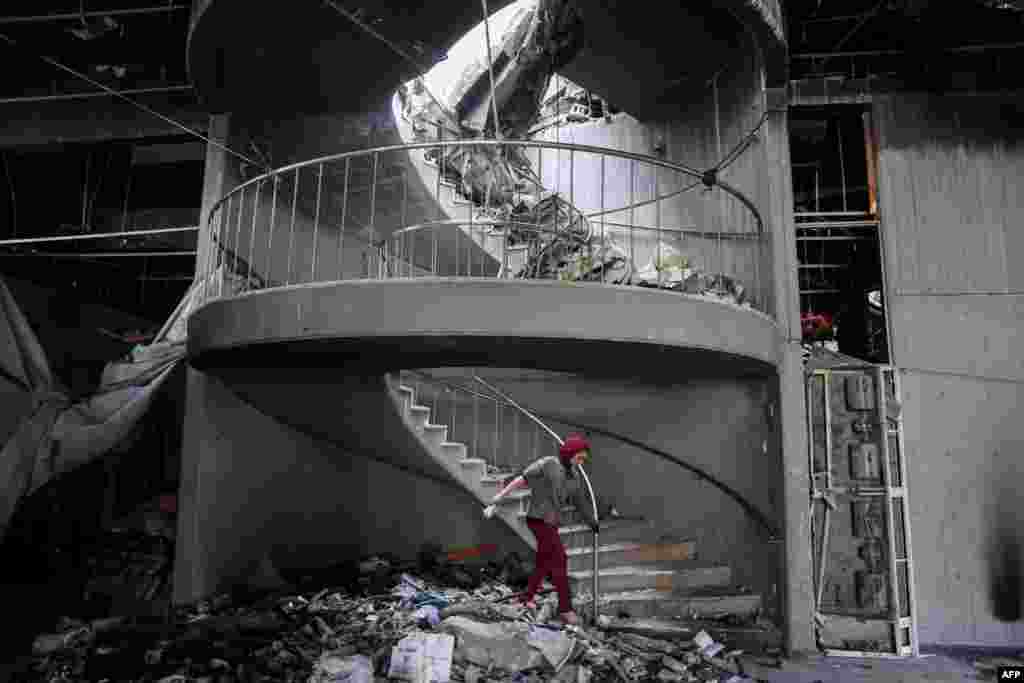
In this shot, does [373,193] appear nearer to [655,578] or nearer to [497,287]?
[497,287]

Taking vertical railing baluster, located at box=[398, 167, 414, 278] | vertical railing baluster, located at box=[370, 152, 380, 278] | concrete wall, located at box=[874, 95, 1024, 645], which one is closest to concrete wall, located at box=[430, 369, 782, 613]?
concrete wall, located at box=[874, 95, 1024, 645]

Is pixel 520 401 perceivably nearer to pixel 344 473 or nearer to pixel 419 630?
pixel 344 473

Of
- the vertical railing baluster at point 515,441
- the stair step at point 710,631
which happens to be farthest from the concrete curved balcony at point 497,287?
the stair step at point 710,631

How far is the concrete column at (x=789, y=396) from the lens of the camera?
19.8 ft

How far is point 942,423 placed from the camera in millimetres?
6406

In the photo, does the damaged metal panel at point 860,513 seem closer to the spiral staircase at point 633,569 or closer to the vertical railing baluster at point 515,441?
the spiral staircase at point 633,569

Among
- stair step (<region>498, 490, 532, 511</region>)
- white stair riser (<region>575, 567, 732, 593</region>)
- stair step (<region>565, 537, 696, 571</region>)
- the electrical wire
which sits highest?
the electrical wire

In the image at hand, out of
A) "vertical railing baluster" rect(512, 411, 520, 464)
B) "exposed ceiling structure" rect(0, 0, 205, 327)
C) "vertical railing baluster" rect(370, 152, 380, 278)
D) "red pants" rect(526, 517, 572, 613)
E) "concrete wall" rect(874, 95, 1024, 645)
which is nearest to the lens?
"red pants" rect(526, 517, 572, 613)

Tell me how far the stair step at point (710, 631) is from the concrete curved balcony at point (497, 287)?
222cm

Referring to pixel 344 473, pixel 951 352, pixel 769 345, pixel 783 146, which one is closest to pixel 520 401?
pixel 344 473

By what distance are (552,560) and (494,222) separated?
288 cm

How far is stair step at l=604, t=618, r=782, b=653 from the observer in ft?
19.3

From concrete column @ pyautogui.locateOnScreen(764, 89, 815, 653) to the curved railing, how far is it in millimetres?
188

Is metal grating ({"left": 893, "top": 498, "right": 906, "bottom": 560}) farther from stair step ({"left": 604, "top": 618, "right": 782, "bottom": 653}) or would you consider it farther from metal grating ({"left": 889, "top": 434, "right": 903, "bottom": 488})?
stair step ({"left": 604, "top": 618, "right": 782, "bottom": 653})
